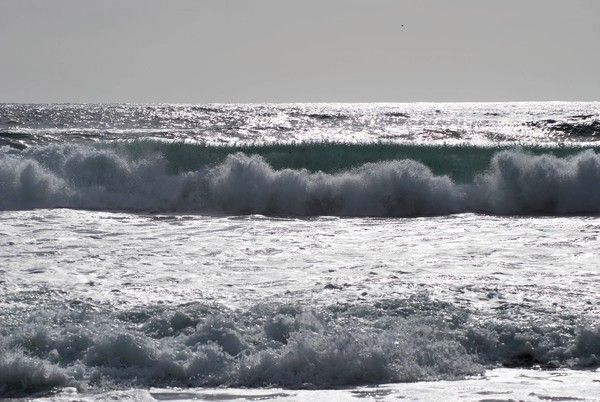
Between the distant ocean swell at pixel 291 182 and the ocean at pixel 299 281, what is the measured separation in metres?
0.06

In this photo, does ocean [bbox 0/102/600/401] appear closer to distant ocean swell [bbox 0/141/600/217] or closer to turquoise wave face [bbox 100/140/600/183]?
distant ocean swell [bbox 0/141/600/217]

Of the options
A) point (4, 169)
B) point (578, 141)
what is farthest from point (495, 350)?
point (578, 141)

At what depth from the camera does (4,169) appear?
19.4 meters

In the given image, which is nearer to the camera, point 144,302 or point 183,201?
point 144,302

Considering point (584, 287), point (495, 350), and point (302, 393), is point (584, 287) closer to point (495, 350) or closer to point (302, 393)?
point (495, 350)

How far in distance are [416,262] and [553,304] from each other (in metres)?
2.45

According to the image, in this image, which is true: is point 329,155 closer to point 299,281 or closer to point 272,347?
point 299,281

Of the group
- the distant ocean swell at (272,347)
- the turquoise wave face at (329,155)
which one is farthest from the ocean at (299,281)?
the turquoise wave face at (329,155)

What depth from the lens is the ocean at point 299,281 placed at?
658cm

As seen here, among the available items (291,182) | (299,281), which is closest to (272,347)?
(299,281)

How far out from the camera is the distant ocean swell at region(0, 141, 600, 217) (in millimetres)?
18531

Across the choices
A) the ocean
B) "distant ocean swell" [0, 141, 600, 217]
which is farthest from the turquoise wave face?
the ocean

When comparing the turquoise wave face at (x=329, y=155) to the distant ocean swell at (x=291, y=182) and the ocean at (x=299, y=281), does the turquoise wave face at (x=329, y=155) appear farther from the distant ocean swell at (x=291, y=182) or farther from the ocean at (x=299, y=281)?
the ocean at (x=299, y=281)

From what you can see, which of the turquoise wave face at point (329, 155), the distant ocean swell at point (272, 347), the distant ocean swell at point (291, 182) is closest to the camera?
the distant ocean swell at point (272, 347)
